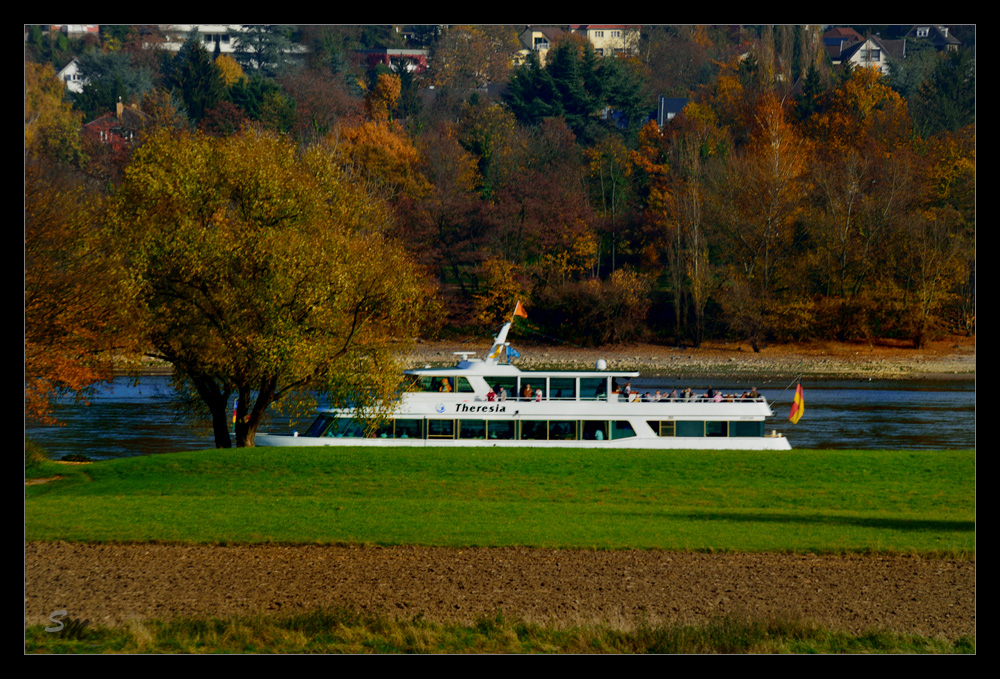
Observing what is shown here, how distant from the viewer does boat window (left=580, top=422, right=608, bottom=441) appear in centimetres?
3450

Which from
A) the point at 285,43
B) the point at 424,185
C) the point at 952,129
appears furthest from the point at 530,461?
the point at 285,43

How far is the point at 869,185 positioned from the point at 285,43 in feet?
326

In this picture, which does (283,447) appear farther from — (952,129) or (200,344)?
(952,129)

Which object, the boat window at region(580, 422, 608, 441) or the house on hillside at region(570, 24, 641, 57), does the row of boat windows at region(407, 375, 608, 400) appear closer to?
the boat window at region(580, 422, 608, 441)

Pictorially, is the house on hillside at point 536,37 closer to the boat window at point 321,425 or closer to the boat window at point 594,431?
the boat window at point 594,431

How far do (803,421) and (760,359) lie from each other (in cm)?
2786

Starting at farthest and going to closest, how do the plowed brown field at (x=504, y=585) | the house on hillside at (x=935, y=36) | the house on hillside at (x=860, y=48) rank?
the house on hillside at (x=935, y=36), the house on hillside at (x=860, y=48), the plowed brown field at (x=504, y=585)

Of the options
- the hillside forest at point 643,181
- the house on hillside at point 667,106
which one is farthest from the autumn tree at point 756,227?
the house on hillside at point 667,106

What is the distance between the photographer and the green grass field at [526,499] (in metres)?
20.4

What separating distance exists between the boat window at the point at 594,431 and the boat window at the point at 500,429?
2.48 m

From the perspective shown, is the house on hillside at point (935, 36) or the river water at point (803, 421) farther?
the house on hillside at point (935, 36)

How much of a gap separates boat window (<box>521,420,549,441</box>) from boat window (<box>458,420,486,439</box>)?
1402 millimetres

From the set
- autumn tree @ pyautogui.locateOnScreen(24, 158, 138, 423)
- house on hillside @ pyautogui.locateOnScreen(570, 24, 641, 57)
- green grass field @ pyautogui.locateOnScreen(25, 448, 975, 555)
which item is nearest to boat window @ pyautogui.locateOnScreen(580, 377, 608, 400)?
green grass field @ pyautogui.locateOnScreen(25, 448, 975, 555)

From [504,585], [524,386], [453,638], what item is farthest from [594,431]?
[453,638]
